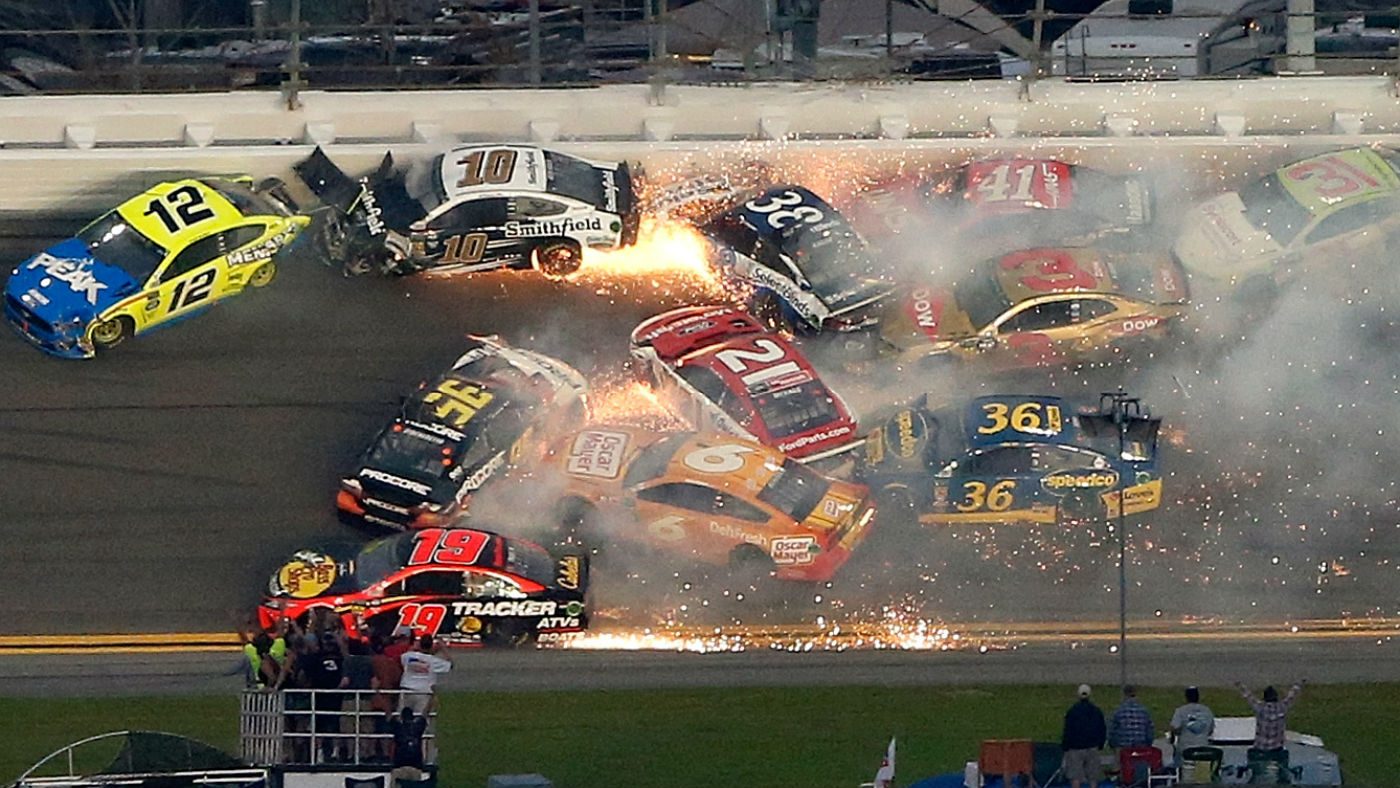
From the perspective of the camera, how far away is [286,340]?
30.3 meters

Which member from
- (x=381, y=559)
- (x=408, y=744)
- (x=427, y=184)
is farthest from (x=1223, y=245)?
(x=408, y=744)

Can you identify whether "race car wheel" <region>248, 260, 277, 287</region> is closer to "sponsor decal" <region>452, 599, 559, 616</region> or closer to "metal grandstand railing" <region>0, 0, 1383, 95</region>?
"metal grandstand railing" <region>0, 0, 1383, 95</region>

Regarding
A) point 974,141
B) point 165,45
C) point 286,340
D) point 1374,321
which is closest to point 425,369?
point 286,340

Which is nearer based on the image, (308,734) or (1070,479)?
(308,734)

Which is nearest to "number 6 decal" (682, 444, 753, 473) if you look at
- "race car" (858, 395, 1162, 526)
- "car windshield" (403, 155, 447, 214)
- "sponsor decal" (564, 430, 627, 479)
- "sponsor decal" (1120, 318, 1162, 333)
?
"sponsor decal" (564, 430, 627, 479)

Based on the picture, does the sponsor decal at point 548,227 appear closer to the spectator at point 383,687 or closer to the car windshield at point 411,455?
the car windshield at point 411,455

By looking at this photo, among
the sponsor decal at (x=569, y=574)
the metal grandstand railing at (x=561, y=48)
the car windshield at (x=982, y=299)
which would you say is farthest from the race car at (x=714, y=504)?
the metal grandstand railing at (x=561, y=48)

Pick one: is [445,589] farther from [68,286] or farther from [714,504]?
[68,286]

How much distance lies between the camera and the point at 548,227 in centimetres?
3073

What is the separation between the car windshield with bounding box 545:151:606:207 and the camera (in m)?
31.0

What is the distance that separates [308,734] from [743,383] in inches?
311

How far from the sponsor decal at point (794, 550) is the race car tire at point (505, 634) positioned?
7.73ft

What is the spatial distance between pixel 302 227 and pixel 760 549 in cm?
680

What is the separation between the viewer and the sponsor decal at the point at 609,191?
31.1 m
